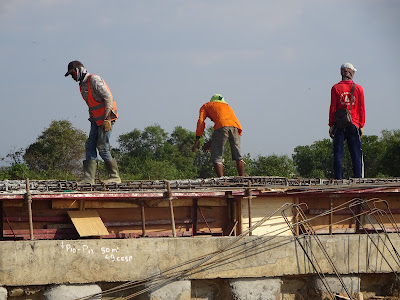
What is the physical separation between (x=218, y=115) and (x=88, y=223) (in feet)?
15.0

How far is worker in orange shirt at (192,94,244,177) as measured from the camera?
1452 cm

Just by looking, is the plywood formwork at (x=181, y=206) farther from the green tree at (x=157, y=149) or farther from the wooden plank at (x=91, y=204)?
the green tree at (x=157, y=149)

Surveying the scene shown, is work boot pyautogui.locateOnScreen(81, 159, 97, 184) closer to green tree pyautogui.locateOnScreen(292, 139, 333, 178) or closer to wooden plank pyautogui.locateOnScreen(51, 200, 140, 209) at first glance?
wooden plank pyautogui.locateOnScreen(51, 200, 140, 209)

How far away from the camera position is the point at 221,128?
14508 millimetres

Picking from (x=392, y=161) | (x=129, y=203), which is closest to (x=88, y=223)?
(x=129, y=203)

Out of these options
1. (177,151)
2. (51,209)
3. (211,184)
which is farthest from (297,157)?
(51,209)

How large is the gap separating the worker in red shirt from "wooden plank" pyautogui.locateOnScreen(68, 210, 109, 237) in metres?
5.15

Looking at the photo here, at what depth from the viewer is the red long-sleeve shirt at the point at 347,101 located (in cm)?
1415

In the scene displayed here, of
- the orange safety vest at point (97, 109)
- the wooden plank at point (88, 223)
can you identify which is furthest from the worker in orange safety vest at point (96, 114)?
the wooden plank at point (88, 223)

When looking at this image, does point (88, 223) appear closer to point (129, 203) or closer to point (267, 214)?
point (129, 203)

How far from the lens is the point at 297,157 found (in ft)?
102

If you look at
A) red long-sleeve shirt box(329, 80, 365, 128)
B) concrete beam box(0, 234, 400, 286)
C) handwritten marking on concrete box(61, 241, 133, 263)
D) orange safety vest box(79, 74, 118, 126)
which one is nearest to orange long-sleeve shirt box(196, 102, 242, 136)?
red long-sleeve shirt box(329, 80, 365, 128)

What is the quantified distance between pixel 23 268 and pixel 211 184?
12.8 ft

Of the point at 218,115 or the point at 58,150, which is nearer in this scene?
the point at 218,115
